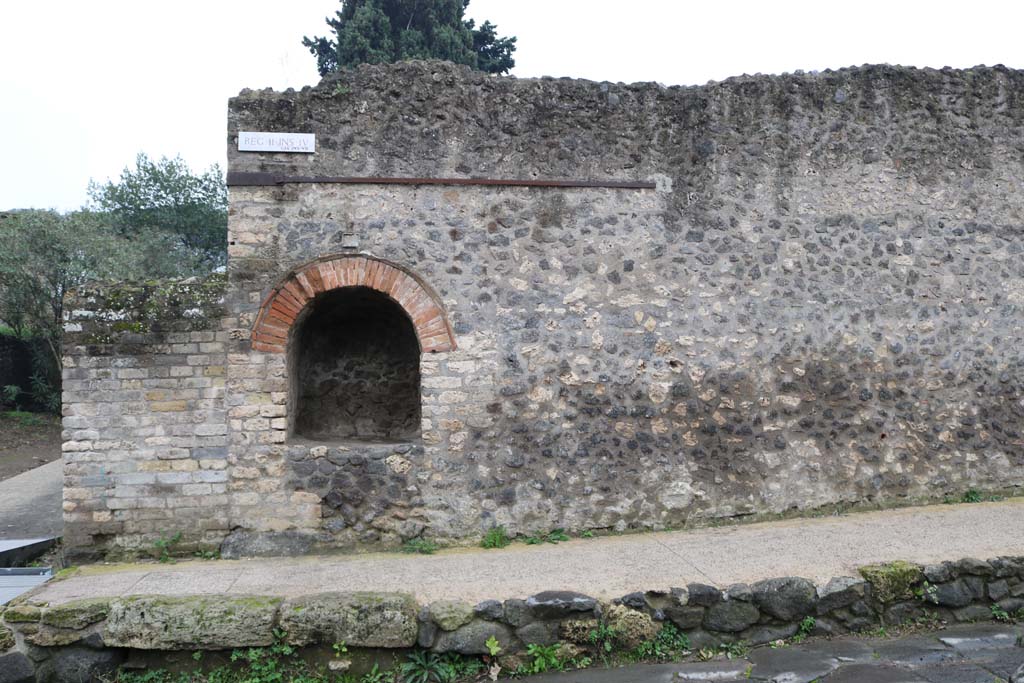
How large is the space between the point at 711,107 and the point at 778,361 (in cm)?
236

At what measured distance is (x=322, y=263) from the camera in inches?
235

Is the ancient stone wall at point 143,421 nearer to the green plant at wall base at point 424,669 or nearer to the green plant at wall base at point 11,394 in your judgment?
the green plant at wall base at point 424,669

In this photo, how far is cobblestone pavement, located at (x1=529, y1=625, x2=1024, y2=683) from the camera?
4.11 m

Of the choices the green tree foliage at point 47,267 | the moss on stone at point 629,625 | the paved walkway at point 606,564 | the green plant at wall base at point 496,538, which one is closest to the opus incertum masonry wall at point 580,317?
the green plant at wall base at point 496,538

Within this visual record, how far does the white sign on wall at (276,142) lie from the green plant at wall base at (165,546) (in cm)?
317

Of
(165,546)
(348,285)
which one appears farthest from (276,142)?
(165,546)

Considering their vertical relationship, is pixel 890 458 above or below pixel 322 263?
below

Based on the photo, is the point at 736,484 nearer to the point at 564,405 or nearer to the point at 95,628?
the point at 564,405

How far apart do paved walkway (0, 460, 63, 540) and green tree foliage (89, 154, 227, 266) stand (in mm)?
15043

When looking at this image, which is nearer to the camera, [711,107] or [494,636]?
[494,636]

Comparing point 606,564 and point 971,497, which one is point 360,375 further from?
point 971,497

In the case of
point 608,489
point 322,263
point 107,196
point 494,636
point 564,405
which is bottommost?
point 494,636

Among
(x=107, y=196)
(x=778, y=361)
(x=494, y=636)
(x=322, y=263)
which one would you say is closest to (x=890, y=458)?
(x=778, y=361)

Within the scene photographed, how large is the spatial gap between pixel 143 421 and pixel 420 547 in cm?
242
